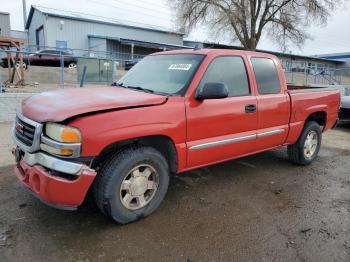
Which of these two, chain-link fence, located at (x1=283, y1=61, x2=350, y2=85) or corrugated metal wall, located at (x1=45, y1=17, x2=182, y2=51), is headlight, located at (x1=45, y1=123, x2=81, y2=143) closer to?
chain-link fence, located at (x1=283, y1=61, x2=350, y2=85)

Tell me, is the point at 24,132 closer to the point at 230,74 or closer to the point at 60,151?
the point at 60,151

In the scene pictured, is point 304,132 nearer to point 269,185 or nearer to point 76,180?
point 269,185

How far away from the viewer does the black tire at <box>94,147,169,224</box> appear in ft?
10.4

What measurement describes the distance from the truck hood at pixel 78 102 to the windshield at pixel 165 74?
291 millimetres

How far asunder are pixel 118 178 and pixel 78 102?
32.8 inches

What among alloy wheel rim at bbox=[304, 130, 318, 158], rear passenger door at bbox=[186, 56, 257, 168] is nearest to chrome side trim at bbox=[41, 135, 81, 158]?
rear passenger door at bbox=[186, 56, 257, 168]

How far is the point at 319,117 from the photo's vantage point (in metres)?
5.89

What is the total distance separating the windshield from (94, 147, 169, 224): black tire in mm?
825

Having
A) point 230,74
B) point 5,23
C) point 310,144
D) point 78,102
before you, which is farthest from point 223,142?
point 5,23

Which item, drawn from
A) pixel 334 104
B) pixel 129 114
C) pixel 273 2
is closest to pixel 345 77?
pixel 273 2

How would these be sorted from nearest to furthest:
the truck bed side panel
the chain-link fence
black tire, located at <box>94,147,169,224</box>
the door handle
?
black tire, located at <box>94,147,169,224</box> → the door handle → the truck bed side panel → the chain-link fence

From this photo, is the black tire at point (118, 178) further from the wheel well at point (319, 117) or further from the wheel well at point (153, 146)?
the wheel well at point (319, 117)

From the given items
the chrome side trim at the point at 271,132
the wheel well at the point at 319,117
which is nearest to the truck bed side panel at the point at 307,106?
the wheel well at the point at 319,117

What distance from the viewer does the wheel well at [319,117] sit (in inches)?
225
